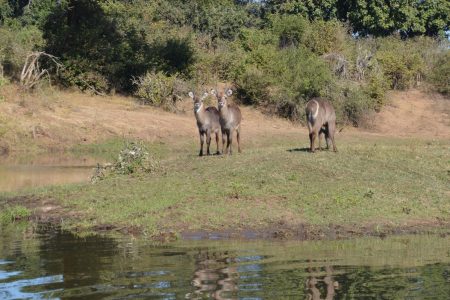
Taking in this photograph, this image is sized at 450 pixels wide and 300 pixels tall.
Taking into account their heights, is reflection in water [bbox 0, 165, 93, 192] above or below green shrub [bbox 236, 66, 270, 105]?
below

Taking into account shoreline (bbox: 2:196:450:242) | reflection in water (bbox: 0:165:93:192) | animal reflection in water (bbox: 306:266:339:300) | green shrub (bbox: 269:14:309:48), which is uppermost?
green shrub (bbox: 269:14:309:48)

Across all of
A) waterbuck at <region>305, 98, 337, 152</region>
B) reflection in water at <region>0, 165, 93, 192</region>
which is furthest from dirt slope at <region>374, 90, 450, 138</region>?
reflection in water at <region>0, 165, 93, 192</region>

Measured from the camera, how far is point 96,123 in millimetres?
28344

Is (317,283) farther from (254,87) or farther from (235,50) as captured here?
(235,50)

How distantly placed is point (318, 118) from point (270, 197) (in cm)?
434

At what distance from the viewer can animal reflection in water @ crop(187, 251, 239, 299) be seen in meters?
8.59

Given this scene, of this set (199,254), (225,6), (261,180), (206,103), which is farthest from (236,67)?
(199,254)

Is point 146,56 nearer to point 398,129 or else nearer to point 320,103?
point 398,129

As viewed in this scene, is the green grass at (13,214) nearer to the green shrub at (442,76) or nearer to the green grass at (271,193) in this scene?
the green grass at (271,193)

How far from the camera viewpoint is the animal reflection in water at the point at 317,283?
8.51 metres

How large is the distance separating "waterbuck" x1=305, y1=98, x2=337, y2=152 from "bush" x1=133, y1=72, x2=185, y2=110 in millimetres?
14267

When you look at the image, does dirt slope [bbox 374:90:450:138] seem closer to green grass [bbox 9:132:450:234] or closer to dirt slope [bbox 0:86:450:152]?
dirt slope [bbox 0:86:450:152]

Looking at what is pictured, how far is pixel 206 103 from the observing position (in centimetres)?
3183

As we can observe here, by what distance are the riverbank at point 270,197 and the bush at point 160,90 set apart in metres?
14.3
